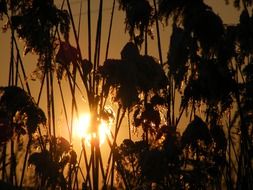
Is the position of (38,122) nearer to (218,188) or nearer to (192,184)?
(192,184)

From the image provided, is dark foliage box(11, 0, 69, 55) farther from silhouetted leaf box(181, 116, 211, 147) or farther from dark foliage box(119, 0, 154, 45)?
silhouetted leaf box(181, 116, 211, 147)

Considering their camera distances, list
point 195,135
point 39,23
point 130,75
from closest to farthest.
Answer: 1. point 130,75
2. point 195,135
3. point 39,23

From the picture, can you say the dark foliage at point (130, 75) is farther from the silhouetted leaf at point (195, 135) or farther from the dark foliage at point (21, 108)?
the dark foliage at point (21, 108)

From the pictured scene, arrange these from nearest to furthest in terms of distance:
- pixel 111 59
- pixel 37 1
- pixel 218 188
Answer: pixel 111 59 < pixel 37 1 < pixel 218 188

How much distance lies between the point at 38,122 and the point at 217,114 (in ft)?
9.82

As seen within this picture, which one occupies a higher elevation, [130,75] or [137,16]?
[137,16]

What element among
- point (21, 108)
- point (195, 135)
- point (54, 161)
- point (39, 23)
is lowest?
point (54, 161)

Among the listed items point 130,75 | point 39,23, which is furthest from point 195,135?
point 39,23

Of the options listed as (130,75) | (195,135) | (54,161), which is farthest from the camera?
(54,161)

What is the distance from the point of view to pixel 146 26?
7.56 metres

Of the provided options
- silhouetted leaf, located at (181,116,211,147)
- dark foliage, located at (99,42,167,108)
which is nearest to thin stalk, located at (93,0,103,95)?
dark foliage, located at (99,42,167,108)

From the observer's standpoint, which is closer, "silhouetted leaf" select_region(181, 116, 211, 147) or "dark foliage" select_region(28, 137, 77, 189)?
"silhouetted leaf" select_region(181, 116, 211, 147)

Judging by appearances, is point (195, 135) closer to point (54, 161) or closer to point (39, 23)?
point (54, 161)

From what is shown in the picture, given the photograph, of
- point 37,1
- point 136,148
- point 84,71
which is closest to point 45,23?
point 37,1
